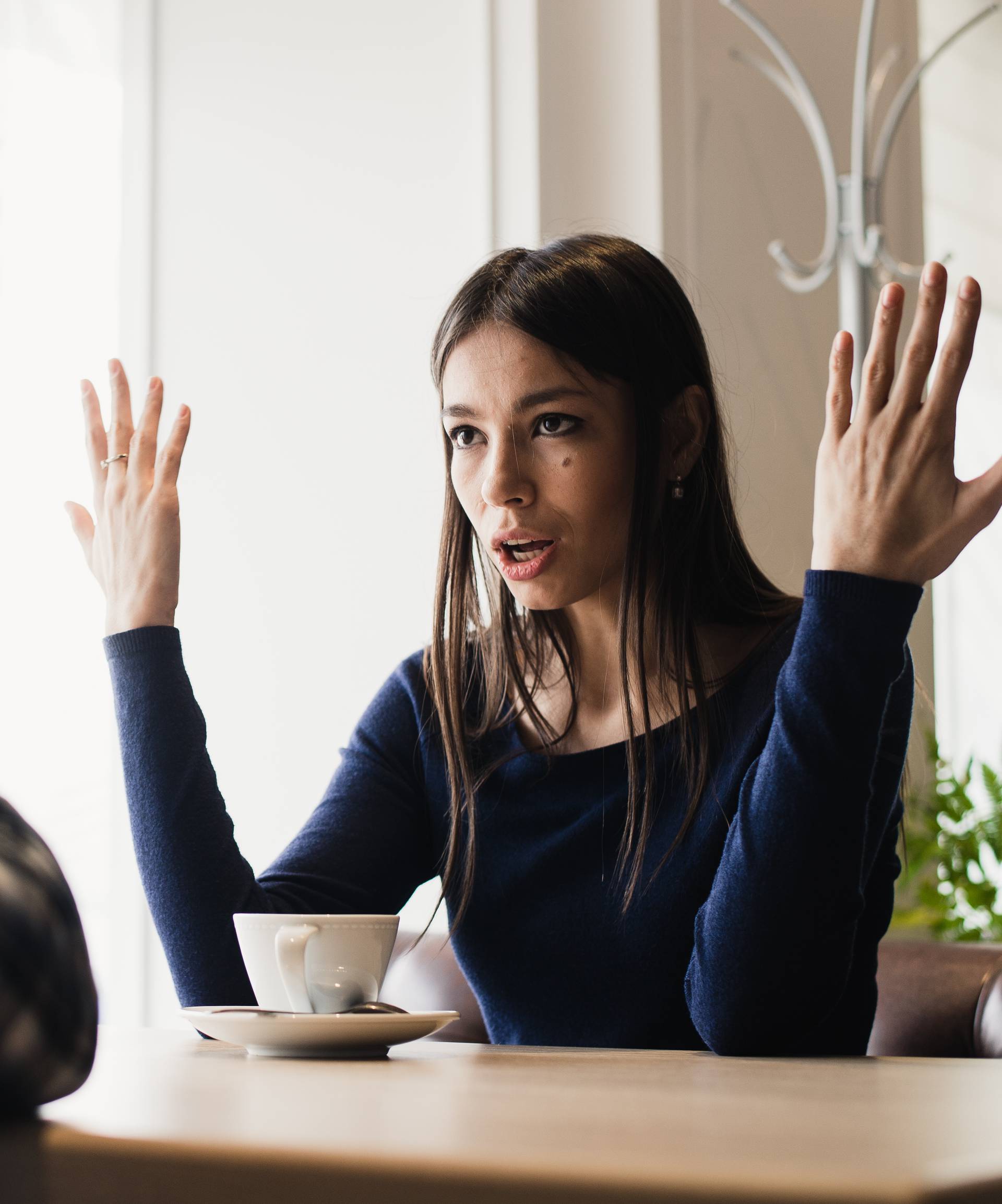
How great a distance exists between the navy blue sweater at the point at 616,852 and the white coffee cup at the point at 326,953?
0.90ft

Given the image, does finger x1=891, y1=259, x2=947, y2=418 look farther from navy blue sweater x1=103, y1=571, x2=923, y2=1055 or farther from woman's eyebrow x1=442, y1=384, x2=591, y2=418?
woman's eyebrow x1=442, y1=384, x2=591, y2=418

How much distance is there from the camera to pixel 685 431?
1355mm

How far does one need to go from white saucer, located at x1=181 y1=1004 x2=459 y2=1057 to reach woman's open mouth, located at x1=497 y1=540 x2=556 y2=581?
0.55 meters

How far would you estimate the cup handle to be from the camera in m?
0.79

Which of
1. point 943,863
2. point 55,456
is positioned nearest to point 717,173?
point 55,456

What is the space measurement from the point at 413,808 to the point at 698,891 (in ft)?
1.09

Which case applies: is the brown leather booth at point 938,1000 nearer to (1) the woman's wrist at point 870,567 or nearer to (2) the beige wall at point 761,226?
(1) the woman's wrist at point 870,567

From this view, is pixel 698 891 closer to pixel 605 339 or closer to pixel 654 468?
pixel 654 468

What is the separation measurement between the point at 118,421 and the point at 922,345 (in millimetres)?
728

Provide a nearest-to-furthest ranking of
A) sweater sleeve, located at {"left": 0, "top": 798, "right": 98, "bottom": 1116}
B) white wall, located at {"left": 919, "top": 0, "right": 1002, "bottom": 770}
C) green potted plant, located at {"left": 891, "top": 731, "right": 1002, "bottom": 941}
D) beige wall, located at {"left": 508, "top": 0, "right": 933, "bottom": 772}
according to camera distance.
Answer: sweater sleeve, located at {"left": 0, "top": 798, "right": 98, "bottom": 1116} → beige wall, located at {"left": 508, "top": 0, "right": 933, "bottom": 772} → green potted plant, located at {"left": 891, "top": 731, "right": 1002, "bottom": 941} → white wall, located at {"left": 919, "top": 0, "right": 1002, "bottom": 770}

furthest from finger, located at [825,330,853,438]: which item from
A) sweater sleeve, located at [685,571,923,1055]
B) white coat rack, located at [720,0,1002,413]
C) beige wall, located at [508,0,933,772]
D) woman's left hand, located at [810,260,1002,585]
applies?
white coat rack, located at [720,0,1002,413]

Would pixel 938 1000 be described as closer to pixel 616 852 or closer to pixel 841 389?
pixel 616 852

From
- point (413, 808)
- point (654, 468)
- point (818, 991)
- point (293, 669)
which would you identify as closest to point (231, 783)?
point (293, 669)

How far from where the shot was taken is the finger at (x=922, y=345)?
91cm
